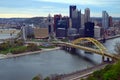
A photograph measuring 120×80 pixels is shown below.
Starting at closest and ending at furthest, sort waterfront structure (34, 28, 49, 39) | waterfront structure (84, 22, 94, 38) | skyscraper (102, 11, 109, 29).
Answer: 1. waterfront structure (34, 28, 49, 39)
2. waterfront structure (84, 22, 94, 38)
3. skyscraper (102, 11, 109, 29)

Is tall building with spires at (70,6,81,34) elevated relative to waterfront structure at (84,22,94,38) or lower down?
elevated

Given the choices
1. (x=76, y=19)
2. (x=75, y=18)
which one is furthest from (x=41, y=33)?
(x=75, y=18)

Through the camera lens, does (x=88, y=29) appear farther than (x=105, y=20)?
No

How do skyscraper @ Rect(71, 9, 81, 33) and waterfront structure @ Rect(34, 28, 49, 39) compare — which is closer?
waterfront structure @ Rect(34, 28, 49, 39)

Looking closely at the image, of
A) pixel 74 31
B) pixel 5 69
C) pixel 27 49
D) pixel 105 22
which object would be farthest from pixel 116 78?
pixel 105 22

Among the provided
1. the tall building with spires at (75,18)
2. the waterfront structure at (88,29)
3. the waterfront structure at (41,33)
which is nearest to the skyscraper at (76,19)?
the tall building with spires at (75,18)

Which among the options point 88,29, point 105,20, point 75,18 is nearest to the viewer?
point 88,29

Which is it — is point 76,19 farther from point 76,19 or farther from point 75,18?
point 75,18

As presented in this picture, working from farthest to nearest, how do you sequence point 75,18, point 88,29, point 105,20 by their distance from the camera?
1. point 105,20
2. point 75,18
3. point 88,29

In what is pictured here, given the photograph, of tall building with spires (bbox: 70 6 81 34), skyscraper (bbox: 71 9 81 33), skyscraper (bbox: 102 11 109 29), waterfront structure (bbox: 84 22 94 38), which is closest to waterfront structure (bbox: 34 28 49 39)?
waterfront structure (bbox: 84 22 94 38)

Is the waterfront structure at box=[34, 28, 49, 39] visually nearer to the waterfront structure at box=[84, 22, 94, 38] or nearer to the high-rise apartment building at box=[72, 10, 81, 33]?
the waterfront structure at box=[84, 22, 94, 38]

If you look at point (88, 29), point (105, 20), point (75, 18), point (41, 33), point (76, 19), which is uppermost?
point (75, 18)
